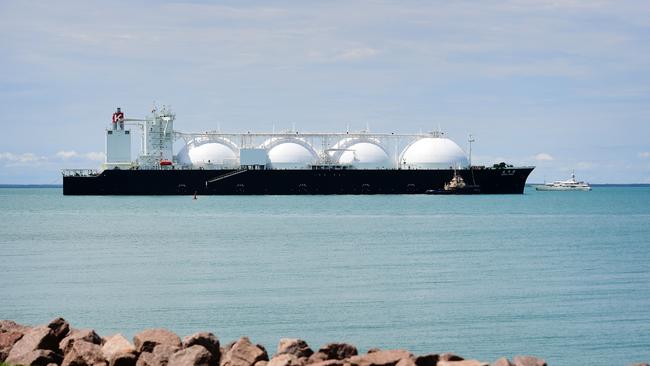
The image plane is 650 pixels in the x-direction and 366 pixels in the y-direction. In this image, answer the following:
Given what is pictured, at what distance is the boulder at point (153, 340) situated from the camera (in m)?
14.4

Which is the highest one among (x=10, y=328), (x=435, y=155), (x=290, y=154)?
(x=290, y=154)

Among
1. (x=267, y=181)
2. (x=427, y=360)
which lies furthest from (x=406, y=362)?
(x=267, y=181)

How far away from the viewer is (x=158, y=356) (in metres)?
13.9

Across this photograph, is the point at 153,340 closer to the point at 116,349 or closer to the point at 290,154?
the point at 116,349

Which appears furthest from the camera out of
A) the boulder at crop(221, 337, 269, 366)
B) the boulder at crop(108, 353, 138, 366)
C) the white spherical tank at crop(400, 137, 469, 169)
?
the white spherical tank at crop(400, 137, 469, 169)

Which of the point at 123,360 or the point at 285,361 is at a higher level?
the point at 285,361

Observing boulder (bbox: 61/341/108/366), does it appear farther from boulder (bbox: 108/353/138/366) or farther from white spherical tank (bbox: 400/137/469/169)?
white spherical tank (bbox: 400/137/469/169)

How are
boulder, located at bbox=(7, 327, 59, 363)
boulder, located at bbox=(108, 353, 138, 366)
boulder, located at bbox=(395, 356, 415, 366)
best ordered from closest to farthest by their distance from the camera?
1. boulder, located at bbox=(395, 356, 415, 366)
2. boulder, located at bbox=(108, 353, 138, 366)
3. boulder, located at bbox=(7, 327, 59, 363)

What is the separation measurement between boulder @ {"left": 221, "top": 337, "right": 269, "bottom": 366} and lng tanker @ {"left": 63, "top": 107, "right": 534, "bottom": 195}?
84818 mm

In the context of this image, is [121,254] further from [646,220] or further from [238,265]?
[646,220]

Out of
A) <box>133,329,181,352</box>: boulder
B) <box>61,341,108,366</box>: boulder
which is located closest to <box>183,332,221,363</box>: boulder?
<box>133,329,181,352</box>: boulder

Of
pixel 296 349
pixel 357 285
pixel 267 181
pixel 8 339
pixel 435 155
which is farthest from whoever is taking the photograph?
pixel 435 155

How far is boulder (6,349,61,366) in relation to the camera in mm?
14188

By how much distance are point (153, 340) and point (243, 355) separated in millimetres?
1420
